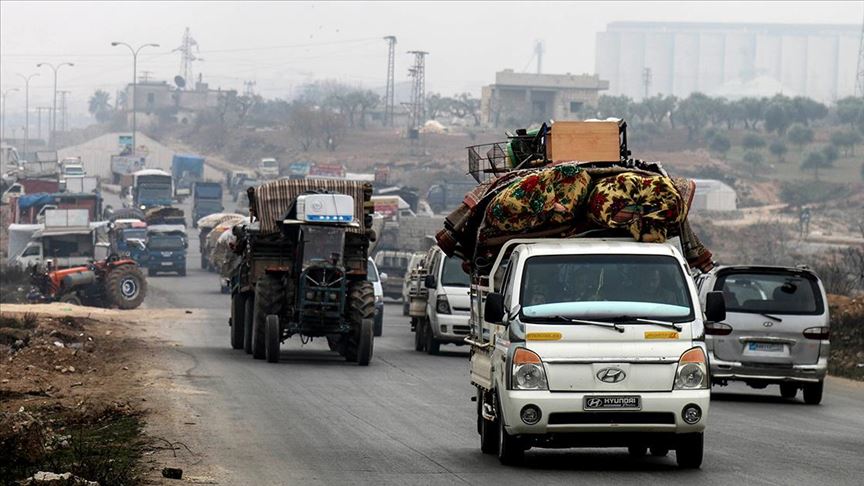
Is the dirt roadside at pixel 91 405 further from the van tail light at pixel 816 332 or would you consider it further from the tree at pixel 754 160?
the tree at pixel 754 160

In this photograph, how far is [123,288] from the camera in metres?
51.9

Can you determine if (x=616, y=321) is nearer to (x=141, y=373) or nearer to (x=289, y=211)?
(x=141, y=373)

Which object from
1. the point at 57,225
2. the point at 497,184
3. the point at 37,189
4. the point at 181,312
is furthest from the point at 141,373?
the point at 37,189

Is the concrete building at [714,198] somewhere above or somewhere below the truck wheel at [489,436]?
above

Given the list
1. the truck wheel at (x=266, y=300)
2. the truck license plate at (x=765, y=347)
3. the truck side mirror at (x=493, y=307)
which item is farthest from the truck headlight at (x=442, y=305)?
the truck side mirror at (x=493, y=307)

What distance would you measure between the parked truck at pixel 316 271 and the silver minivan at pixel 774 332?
25.5 ft

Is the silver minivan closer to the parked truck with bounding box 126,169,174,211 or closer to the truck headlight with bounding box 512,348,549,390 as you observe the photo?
the truck headlight with bounding box 512,348,549,390

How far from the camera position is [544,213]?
13.8m

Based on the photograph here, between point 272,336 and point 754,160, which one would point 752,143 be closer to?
point 754,160

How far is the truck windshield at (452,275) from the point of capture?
29.9 meters

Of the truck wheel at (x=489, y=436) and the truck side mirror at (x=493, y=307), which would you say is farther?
the truck wheel at (x=489, y=436)

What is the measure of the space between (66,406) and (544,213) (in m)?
8.11

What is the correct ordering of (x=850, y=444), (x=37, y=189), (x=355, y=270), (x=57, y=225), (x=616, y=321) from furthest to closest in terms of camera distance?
(x=37, y=189) < (x=57, y=225) < (x=355, y=270) < (x=850, y=444) < (x=616, y=321)

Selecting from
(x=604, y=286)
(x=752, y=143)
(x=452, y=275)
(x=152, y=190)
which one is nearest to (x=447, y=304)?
(x=452, y=275)
